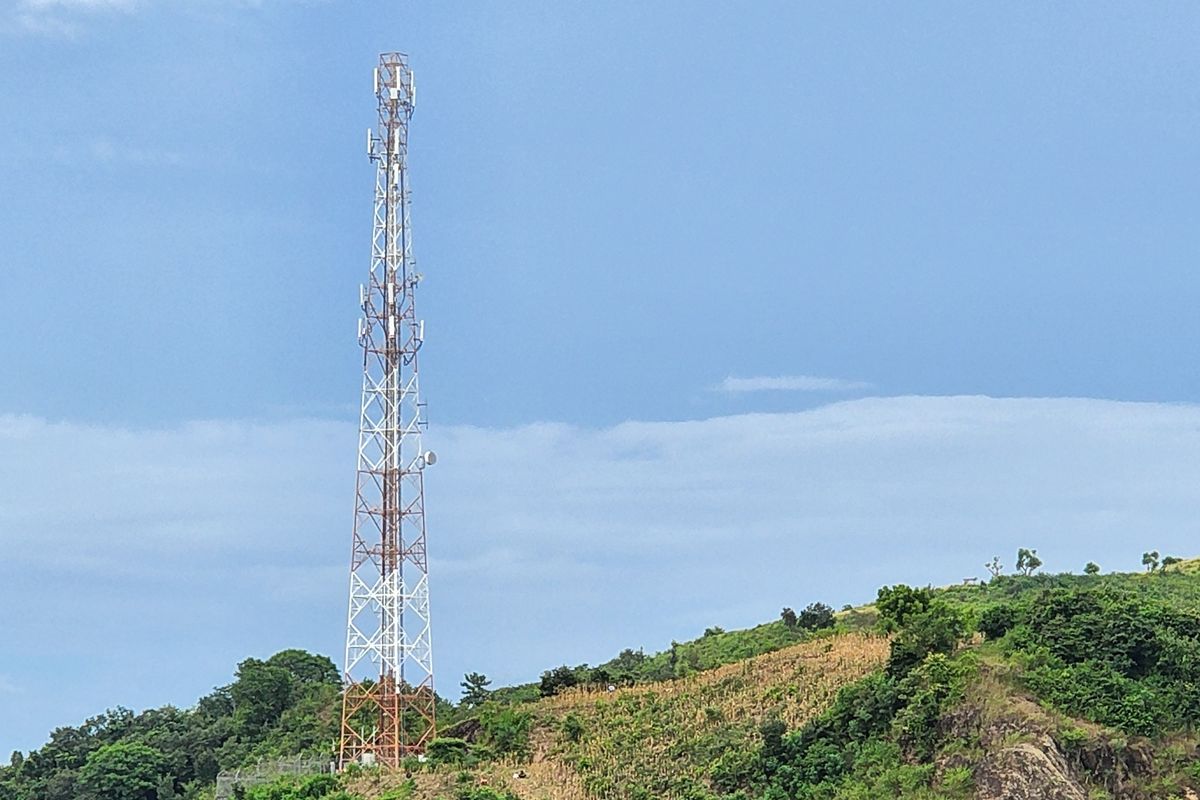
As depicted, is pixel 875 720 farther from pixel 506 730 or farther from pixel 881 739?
pixel 506 730

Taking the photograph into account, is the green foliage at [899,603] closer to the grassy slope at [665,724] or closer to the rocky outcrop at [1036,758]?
the grassy slope at [665,724]

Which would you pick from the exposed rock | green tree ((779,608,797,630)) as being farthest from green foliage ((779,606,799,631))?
the exposed rock

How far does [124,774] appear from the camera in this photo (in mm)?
45750

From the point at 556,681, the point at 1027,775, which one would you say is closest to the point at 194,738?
the point at 556,681

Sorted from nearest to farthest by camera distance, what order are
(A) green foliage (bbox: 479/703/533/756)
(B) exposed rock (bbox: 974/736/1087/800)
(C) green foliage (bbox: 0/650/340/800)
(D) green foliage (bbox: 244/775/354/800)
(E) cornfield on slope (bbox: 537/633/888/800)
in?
(B) exposed rock (bbox: 974/736/1087/800), (D) green foliage (bbox: 244/775/354/800), (E) cornfield on slope (bbox: 537/633/888/800), (A) green foliage (bbox: 479/703/533/756), (C) green foliage (bbox: 0/650/340/800)

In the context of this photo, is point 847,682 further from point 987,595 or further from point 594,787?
point 987,595

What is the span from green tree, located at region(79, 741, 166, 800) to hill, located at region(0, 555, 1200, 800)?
17.0 ft

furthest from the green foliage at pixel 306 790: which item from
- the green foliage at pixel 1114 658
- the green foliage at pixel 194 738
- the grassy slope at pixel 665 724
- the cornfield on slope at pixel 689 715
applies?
the green foliage at pixel 1114 658

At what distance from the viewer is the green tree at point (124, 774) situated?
149ft

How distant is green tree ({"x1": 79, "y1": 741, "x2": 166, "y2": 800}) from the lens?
149ft

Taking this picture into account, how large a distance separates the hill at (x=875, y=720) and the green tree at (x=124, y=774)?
519 centimetres

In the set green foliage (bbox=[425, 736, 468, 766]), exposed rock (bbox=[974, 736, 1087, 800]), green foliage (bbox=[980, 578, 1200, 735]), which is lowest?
exposed rock (bbox=[974, 736, 1087, 800])

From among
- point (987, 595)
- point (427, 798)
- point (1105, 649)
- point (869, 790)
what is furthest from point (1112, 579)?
point (427, 798)

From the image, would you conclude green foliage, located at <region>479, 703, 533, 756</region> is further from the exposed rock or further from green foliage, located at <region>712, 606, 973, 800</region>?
the exposed rock
